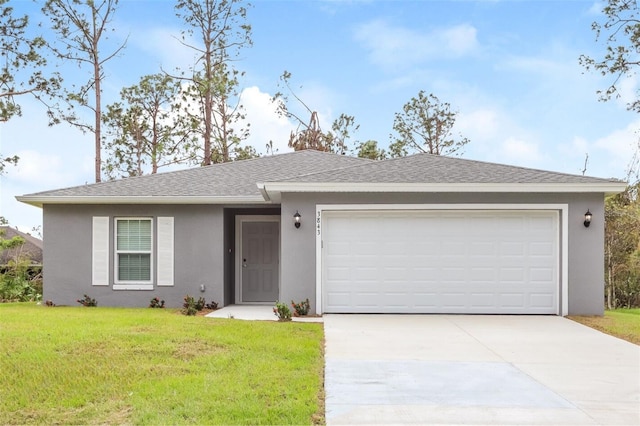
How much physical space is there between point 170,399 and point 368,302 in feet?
20.2

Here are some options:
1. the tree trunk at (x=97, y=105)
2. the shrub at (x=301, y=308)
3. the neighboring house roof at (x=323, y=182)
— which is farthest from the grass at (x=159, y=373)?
the tree trunk at (x=97, y=105)

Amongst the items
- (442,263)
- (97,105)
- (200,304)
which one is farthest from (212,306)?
(97,105)

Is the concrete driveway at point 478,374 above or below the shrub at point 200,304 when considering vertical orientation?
above

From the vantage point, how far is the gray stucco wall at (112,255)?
12.2 meters

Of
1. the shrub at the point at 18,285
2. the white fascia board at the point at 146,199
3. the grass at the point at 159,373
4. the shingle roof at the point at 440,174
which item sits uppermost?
the shingle roof at the point at 440,174

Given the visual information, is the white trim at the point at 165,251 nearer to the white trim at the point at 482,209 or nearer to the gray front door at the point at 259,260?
the gray front door at the point at 259,260

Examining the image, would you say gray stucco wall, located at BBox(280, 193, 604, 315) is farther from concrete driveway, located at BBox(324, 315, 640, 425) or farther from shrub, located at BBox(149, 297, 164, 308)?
shrub, located at BBox(149, 297, 164, 308)

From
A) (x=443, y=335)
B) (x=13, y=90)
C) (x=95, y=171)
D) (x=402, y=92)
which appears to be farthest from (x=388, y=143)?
Answer: (x=443, y=335)

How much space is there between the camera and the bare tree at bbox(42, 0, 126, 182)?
20.2 m

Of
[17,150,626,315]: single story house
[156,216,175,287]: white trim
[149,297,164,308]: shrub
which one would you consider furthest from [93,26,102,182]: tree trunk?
[17,150,626,315]: single story house

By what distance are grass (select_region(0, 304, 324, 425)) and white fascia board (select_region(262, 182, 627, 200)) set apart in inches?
112

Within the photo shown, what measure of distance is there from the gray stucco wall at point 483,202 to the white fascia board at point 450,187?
206 millimetres

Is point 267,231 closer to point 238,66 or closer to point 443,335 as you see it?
point 443,335

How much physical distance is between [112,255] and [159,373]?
731 cm
